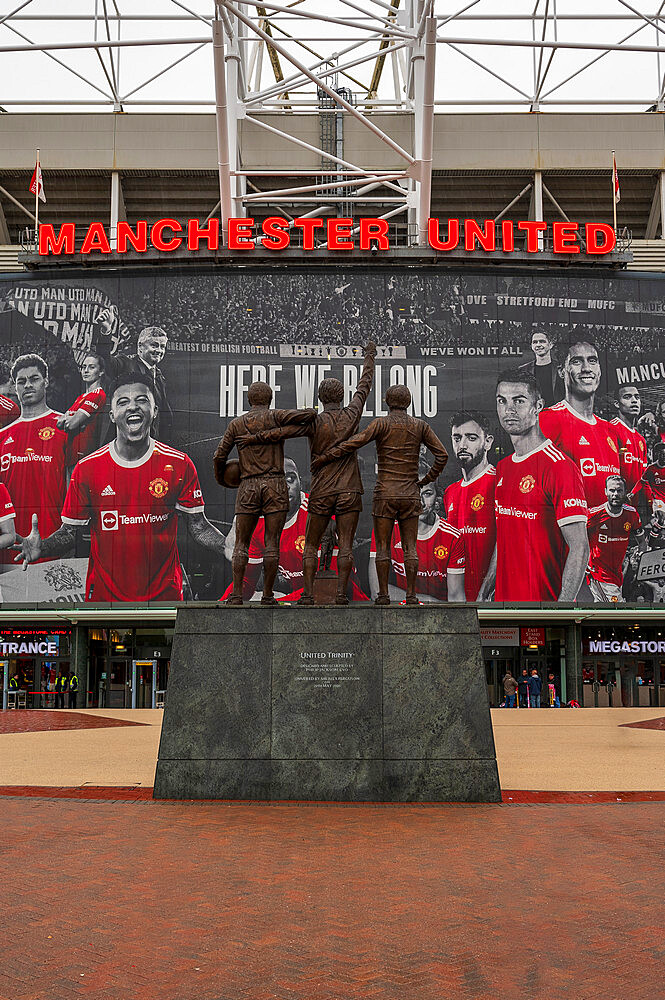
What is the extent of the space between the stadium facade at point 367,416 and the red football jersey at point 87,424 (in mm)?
115

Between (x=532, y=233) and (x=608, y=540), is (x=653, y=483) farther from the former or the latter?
(x=532, y=233)

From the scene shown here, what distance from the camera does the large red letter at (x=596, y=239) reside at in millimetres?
42312

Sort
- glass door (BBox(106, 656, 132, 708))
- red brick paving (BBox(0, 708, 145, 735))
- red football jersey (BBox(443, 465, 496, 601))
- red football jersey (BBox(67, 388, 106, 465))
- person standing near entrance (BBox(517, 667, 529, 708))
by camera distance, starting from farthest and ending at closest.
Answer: glass door (BBox(106, 656, 132, 708)) → red football jersey (BBox(67, 388, 106, 465)) → person standing near entrance (BBox(517, 667, 529, 708)) → red football jersey (BBox(443, 465, 496, 601)) → red brick paving (BBox(0, 708, 145, 735))

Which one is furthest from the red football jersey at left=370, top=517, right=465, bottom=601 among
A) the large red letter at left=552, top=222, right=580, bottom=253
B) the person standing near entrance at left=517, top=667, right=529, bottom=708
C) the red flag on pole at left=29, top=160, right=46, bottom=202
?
the red flag on pole at left=29, top=160, right=46, bottom=202

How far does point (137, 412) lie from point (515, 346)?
15860mm

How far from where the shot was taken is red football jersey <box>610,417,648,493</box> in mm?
40844

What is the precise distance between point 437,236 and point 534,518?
12452 mm

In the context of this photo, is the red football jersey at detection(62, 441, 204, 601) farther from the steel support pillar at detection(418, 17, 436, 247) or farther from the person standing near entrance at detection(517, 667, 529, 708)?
the person standing near entrance at detection(517, 667, 529, 708)

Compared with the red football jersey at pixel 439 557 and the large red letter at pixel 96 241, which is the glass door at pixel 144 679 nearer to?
the red football jersey at pixel 439 557

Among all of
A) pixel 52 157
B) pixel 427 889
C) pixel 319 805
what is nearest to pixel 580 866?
pixel 427 889

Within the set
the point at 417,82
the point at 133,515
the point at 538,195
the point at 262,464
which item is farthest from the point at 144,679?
the point at 262,464

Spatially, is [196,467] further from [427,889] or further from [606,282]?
[427,889]

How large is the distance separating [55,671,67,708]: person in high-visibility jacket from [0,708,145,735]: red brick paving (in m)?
12.4

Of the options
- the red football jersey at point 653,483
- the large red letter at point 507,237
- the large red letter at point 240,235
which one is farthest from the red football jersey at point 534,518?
the large red letter at point 240,235
